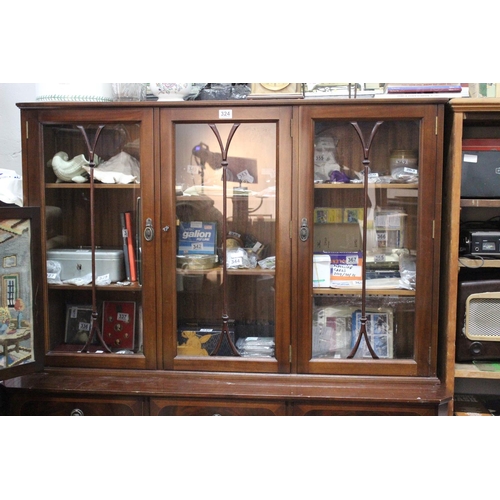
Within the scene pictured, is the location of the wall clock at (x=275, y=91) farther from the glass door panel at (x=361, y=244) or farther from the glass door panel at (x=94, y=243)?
the glass door panel at (x=94, y=243)

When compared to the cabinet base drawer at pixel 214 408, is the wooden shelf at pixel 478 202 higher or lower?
higher

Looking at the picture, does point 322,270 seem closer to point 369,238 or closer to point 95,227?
point 369,238

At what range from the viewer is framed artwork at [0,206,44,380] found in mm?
1550

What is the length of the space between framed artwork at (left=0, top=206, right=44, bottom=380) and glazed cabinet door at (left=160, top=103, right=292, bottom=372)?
17.6 inches

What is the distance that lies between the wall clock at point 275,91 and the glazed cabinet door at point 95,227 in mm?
402

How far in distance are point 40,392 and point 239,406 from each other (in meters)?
0.71

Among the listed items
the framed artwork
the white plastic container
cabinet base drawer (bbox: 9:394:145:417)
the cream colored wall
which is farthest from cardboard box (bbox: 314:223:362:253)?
the cream colored wall

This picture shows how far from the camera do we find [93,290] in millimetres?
1802

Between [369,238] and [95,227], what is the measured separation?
1050mm

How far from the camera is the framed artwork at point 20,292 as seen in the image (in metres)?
1.55

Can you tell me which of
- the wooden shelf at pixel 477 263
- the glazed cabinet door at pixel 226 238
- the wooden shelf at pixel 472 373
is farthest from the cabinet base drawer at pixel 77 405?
the wooden shelf at pixel 477 263

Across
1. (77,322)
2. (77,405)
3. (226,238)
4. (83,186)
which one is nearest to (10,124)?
(83,186)
